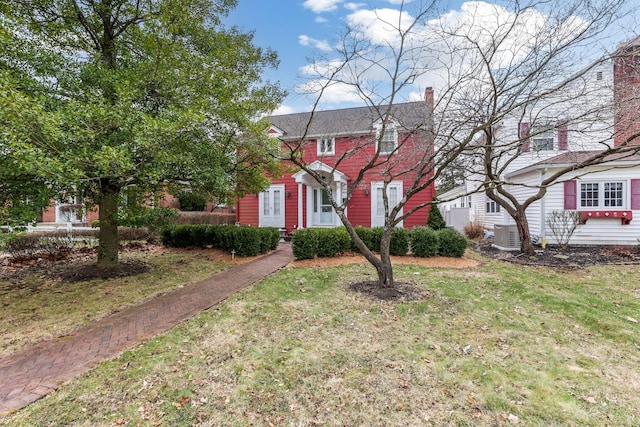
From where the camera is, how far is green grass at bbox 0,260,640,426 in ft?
9.14

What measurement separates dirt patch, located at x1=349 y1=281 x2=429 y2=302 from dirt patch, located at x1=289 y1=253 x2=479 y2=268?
93.4 inches

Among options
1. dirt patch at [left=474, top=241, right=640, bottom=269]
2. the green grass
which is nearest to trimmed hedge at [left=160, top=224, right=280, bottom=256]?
the green grass

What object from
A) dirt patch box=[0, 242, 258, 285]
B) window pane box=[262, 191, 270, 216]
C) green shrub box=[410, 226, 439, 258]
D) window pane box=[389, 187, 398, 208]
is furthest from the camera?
window pane box=[262, 191, 270, 216]

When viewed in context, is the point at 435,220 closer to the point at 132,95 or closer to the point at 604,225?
the point at 604,225

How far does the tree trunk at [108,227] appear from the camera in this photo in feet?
24.1

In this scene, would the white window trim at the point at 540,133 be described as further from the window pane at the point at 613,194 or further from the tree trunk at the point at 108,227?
the tree trunk at the point at 108,227

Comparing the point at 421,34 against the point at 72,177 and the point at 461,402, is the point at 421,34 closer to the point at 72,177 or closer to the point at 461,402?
the point at 461,402

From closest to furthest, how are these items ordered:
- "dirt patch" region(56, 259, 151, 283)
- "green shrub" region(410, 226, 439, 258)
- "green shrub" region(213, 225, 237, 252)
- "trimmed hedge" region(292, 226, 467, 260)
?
1. "dirt patch" region(56, 259, 151, 283)
2. "trimmed hedge" region(292, 226, 467, 260)
3. "green shrub" region(410, 226, 439, 258)
4. "green shrub" region(213, 225, 237, 252)

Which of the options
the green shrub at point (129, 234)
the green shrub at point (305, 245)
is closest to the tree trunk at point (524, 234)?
the green shrub at point (305, 245)

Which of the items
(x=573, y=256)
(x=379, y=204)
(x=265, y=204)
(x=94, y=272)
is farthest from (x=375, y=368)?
(x=265, y=204)

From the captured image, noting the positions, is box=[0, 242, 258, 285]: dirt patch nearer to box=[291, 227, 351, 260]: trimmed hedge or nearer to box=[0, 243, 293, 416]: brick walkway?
box=[291, 227, 351, 260]: trimmed hedge

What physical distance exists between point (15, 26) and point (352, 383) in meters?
8.86

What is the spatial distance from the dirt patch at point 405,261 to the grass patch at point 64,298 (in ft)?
8.57

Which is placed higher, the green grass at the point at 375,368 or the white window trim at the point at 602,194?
the white window trim at the point at 602,194
